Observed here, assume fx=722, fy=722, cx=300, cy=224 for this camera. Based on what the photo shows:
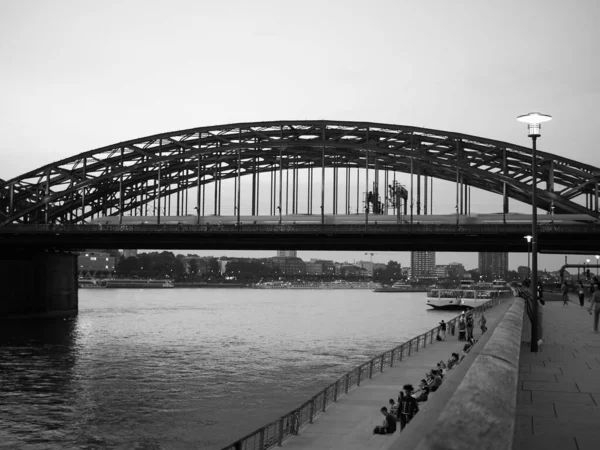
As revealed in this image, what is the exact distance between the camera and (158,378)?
40250 millimetres

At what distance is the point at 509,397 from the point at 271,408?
27.9 metres

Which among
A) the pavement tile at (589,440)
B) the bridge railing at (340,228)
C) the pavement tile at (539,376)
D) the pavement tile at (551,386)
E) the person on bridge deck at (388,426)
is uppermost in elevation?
the bridge railing at (340,228)

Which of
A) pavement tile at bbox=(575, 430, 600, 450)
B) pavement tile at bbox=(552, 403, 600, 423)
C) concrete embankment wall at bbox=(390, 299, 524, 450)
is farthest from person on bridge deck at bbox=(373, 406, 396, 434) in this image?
concrete embankment wall at bbox=(390, 299, 524, 450)

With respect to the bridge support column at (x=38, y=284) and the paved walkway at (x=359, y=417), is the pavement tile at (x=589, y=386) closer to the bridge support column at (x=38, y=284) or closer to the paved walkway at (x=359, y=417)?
the paved walkway at (x=359, y=417)

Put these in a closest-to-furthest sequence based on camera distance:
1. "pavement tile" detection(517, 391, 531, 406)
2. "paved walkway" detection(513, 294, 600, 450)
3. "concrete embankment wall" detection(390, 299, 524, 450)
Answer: "concrete embankment wall" detection(390, 299, 524, 450) → "paved walkway" detection(513, 294, 600, 450) → "pavement tile" detection(517, 391, 531, 406)

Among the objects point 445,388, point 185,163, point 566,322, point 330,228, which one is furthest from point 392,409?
point 185,163

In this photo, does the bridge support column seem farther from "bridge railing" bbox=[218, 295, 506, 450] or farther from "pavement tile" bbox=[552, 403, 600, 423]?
"pavement tile" bbox=[552, 403, 600, 423]

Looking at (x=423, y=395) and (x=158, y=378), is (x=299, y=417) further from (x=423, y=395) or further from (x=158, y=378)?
(x=158, y=378)

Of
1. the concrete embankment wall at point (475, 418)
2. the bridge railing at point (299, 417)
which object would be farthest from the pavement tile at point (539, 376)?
the concrete embankment wall at point (475, 418)

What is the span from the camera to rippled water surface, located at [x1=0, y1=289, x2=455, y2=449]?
26828 millimetres

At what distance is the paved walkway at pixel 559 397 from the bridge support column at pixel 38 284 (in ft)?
232

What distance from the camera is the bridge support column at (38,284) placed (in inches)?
3086

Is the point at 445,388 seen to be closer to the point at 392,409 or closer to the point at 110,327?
the point at 392,409

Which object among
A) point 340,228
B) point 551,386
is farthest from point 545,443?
point 340,228
